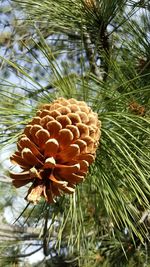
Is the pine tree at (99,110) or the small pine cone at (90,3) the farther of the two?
the small pine cone at (90,3)

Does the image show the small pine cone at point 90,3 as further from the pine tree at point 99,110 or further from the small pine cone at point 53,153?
the small pine cone at point 53,153

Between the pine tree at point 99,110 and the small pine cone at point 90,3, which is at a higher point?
the small pine cone at point 90,3

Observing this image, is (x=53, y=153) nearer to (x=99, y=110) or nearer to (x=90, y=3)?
(x=99, y=110)

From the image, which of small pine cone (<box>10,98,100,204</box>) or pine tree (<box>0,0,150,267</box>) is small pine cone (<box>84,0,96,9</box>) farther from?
small pine cone (<box>10,98,100,204</box>)

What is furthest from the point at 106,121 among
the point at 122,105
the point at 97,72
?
the point at 97,72

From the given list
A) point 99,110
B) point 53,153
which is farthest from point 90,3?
point 53,153

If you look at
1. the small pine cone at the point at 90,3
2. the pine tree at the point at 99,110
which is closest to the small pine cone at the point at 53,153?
the pine tree at the point at 99,110

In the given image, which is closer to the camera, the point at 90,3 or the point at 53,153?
the point at 53,153

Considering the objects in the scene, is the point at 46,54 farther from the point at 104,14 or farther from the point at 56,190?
the point at 104,14
